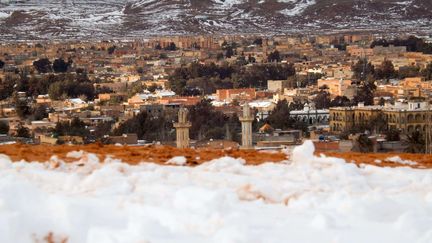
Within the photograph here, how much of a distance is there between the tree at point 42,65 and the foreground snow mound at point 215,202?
192ft

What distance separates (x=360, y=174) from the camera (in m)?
8.39

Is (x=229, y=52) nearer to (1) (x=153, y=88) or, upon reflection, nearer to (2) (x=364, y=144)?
(1) (x=153, y=88)

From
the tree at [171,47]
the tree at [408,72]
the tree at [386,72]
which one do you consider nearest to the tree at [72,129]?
the tree at [408,72]

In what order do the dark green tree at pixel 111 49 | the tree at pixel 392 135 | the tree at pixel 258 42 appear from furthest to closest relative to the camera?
the tree at pixel 258 42 → the dark green tree at pixel 111 49 → the tree at pixel 392 135

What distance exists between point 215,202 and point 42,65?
60.3 m

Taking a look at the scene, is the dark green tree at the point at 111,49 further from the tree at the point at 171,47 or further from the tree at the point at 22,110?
the tree at the point at 22,110

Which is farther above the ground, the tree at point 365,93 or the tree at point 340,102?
the tree at point 365,93

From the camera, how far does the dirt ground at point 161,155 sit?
898cm

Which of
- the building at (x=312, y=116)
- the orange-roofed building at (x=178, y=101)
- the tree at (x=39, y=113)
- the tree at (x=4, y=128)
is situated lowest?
the building at (x=312, y=116)

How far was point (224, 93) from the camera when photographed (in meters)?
48.5

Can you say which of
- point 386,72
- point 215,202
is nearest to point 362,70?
point 386,72

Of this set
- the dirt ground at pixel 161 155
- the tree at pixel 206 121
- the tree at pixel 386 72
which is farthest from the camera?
the tree at pixel 386 72

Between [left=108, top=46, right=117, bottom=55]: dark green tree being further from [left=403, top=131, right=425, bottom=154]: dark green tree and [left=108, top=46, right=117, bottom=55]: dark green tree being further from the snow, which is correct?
the snow

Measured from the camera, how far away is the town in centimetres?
2991
